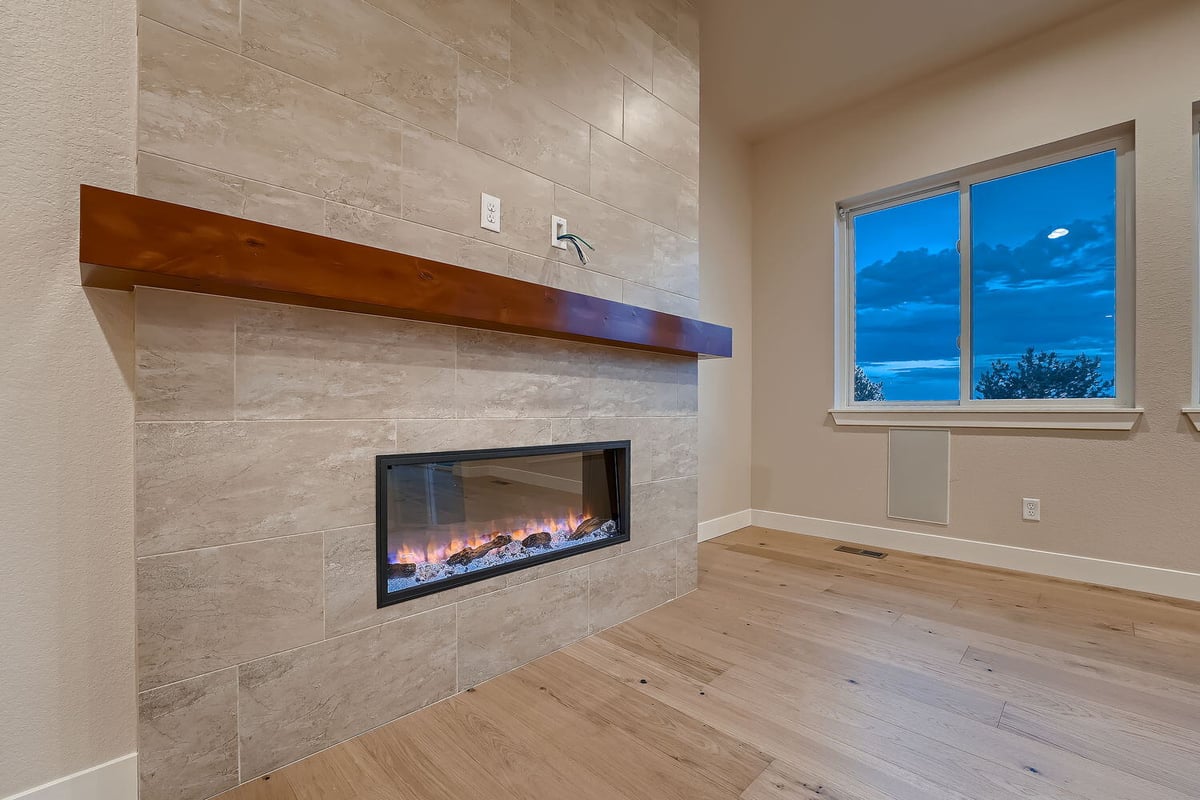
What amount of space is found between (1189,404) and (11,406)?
13.4ft

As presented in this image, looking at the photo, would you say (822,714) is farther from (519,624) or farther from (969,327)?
(969,327)

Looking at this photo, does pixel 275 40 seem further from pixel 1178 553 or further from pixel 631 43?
pixel 1178 553

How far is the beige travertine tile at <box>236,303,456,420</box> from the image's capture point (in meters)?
1.24

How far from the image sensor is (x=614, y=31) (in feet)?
7.01

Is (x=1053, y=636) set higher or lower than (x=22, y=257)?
lower

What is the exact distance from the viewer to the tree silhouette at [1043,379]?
8.95 ft

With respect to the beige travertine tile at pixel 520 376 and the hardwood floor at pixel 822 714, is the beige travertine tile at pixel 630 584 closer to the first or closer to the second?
the hardwood floor at pixel 822 714

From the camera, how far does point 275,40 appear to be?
4.11 ft

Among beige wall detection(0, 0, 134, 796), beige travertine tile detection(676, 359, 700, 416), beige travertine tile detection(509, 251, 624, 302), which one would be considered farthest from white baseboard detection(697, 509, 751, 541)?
beige wall detection(0, 0, 134, 796)

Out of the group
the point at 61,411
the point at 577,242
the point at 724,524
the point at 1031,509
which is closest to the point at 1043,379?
the point at 1031,509

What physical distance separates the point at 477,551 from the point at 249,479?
0.72 metres

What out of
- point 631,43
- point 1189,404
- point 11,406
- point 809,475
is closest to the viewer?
point 11,406

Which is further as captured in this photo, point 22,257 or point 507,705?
point 507,705

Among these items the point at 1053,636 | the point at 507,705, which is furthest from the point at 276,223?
the point at 1053,636
